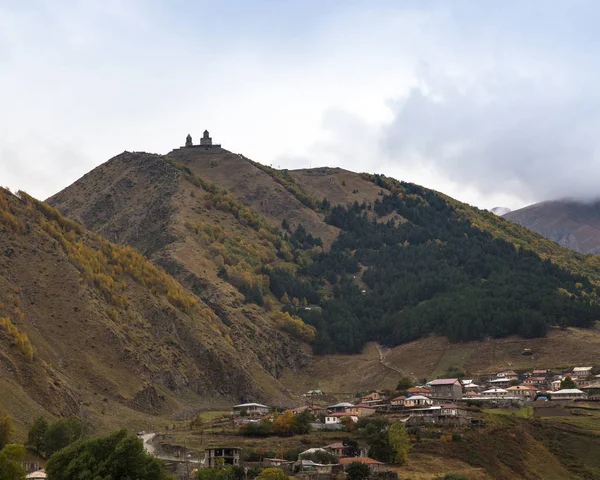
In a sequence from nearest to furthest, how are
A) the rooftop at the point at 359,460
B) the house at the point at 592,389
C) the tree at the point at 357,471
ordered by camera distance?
the tree at the point at 357,471
the rooftop at the point at 359,460
the house at the point at 592,389

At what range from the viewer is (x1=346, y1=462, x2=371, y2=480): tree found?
90.4m

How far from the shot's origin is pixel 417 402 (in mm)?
121812

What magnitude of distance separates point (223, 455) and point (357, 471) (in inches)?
498

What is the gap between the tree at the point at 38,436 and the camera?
315ft

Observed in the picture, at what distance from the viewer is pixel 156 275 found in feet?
523

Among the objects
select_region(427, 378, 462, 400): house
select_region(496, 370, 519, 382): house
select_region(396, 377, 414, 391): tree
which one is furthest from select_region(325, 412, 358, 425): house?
select_region(496, 370, 519, 382): house

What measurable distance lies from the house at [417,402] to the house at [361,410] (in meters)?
4.02

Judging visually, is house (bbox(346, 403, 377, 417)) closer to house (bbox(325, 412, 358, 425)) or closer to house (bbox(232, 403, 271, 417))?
house (bbox(325, 412, 358, 425))

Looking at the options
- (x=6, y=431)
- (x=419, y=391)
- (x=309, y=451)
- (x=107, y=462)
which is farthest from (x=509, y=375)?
(x=107, y=462)

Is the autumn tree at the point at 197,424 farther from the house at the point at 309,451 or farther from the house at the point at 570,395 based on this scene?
the house at the point at 570,395

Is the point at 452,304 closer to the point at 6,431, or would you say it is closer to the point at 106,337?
the point at 106,337

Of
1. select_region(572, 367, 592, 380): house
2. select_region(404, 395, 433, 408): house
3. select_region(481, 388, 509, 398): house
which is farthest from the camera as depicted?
select_region(572, 367, 592, 380): house

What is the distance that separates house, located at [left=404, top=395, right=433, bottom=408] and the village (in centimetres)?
12

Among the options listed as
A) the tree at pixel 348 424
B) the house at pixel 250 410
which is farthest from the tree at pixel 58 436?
the house at pixel 250 410
